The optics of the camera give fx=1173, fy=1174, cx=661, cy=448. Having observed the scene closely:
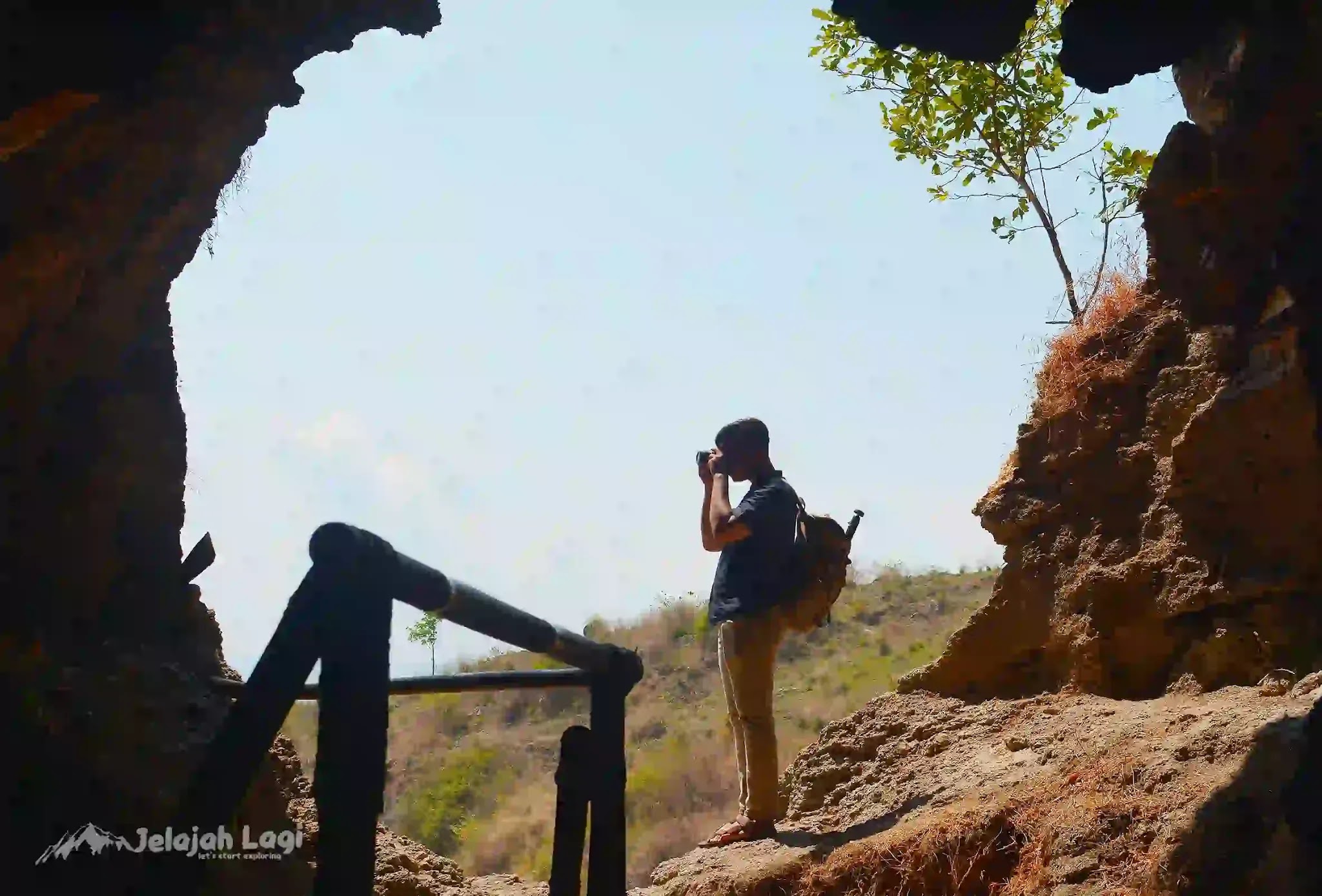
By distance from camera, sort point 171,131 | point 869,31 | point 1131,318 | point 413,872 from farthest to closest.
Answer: point 1131,318 → point 413,872 → point 869,31 → point 171,131

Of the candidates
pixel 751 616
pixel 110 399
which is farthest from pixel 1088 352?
pixel 110 399

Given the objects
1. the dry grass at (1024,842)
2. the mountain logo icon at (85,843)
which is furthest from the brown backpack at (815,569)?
the mountain logo icon at (85,843)

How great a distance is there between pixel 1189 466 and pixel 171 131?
5.24 metres

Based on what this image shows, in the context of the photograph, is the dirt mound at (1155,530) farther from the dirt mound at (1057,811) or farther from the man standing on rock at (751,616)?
the man standing on rock at (751,616)

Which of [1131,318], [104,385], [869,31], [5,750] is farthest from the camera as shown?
[1131,318]

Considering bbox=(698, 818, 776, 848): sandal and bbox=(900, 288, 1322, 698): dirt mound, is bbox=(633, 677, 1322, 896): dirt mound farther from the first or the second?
bbox=(900, 288, 1322, 698): dirt mound

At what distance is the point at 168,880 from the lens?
1752 millimetres

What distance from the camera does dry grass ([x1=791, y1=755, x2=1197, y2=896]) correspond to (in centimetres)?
439

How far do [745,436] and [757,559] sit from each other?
2.42 ft

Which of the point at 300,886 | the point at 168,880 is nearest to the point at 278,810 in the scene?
the point at 300,886

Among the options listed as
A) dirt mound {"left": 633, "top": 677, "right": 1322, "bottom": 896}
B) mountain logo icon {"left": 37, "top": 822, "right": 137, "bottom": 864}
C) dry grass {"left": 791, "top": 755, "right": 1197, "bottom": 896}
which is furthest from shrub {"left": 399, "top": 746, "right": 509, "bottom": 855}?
dry grass {"left": 791, "top": 755, "right": 1197, "bottom": 896}

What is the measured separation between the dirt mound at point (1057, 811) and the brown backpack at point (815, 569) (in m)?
1.05

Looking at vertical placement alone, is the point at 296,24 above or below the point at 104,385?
above

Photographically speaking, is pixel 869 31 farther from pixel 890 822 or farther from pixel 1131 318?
pixel 890 822
